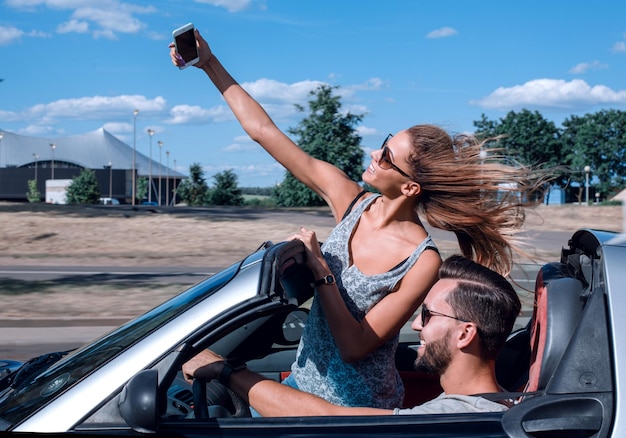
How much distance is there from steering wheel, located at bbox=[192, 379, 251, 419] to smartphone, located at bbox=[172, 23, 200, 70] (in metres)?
1.31

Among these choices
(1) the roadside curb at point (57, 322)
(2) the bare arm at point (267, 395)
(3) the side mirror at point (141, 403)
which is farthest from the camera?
(1) the roadside curb at point (57, 322)

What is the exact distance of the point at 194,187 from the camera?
53.1 metres

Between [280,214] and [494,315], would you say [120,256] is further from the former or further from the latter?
[494,315]

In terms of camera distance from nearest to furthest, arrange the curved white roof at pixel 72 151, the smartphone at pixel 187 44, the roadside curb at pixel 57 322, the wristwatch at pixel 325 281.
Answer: the wristwatch at pixel 325 281 → the smartphone at pixel 187 44 → the roadside curb at pixel 57 322 → the curved white roof at pixel 72 151

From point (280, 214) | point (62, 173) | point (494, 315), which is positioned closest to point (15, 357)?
point (494, 315)

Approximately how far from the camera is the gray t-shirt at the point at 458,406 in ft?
6.88

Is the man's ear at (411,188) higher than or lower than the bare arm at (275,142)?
lower

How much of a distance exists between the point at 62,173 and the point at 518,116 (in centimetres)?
6410

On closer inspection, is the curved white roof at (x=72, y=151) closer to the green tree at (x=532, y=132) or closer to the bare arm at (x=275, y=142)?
the green tree at (x=532, y=132)

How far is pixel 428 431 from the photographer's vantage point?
193 cm

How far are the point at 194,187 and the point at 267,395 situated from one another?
51510 mm

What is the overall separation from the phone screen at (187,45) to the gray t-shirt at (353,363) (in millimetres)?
1037

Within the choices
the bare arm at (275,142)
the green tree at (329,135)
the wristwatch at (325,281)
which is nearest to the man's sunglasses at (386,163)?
the bare arm at (275,142)

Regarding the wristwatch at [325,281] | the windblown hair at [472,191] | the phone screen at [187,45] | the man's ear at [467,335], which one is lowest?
the man's ear at [467,335]
